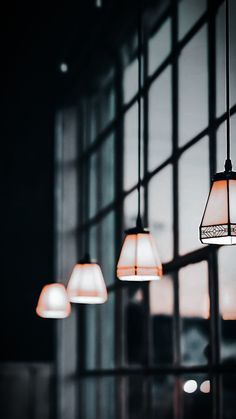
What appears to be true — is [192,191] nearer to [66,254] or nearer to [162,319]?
[162,319]

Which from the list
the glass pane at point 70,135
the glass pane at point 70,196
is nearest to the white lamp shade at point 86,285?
the glass pane at point 70,196

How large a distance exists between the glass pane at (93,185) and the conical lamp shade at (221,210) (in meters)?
5.97

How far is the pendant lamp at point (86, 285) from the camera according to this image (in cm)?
632

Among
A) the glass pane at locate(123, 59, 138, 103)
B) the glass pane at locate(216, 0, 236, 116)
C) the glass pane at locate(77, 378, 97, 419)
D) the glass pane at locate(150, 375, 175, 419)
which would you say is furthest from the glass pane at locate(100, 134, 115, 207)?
the glass pane at locate(216, 0, 236, 116)

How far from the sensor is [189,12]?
22.6ft

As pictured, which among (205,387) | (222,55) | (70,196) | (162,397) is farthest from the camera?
Result: (70,196)

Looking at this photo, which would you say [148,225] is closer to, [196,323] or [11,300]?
[196,323]

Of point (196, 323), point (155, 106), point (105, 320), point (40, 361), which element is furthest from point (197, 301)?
point (40, 361)

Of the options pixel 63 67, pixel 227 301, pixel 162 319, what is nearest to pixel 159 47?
pixel 162 319

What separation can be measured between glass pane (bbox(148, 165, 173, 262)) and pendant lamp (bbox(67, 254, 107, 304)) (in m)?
0.90

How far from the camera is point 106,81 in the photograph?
9.87 meters

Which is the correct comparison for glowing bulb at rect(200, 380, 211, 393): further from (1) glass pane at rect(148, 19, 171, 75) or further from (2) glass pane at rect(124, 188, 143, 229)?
(1) glass pane at rect(148, 19, 171, 75)

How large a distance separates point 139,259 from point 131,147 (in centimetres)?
361

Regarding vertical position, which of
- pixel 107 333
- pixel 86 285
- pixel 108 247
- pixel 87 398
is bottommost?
pixel 87 398
